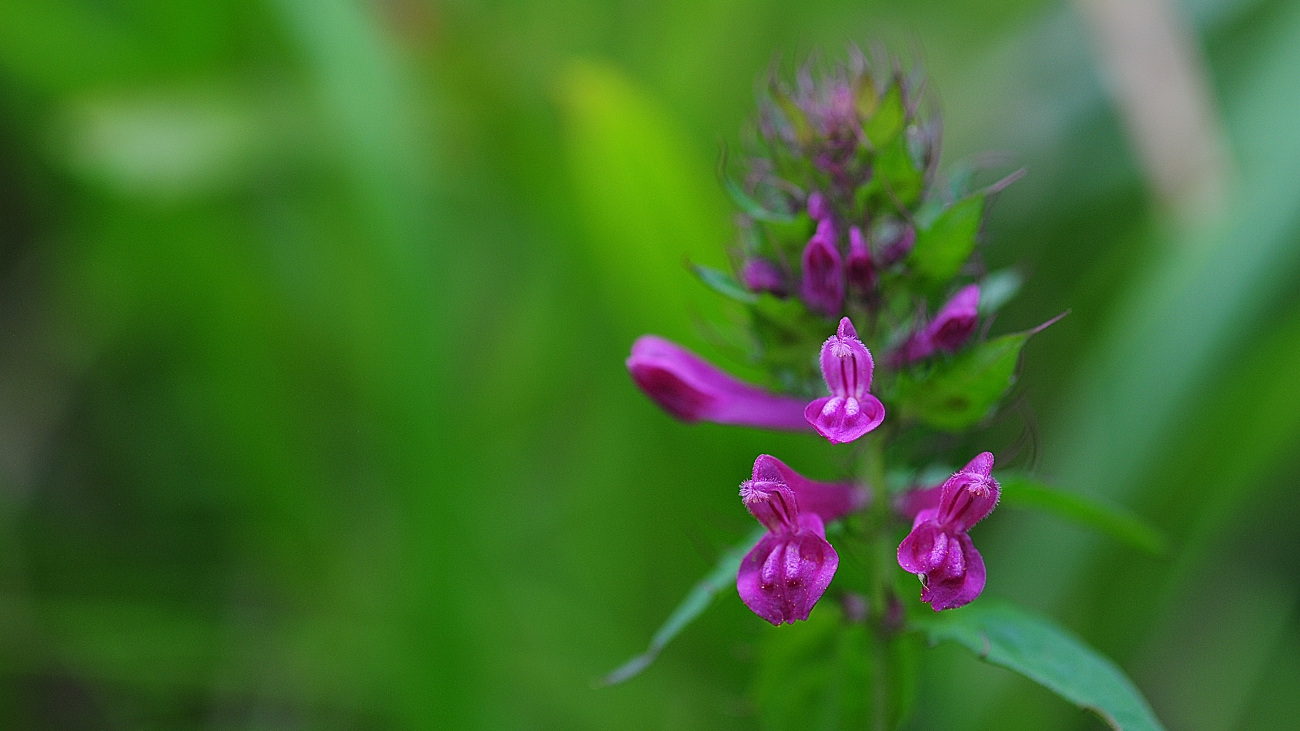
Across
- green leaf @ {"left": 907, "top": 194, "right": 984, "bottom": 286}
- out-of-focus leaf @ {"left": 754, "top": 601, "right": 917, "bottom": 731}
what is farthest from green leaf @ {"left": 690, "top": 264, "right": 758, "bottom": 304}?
out-of-focus leaf @ {"left": 754, "top": 601, "right": 917, "bottom": 731}

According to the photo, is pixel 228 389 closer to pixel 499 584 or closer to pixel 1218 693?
pixel 499 584

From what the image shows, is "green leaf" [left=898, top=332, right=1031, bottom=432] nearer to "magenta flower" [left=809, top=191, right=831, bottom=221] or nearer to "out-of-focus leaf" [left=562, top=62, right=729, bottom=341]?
"magenta flower" [left=809, top=191, right=831, bottom=221]

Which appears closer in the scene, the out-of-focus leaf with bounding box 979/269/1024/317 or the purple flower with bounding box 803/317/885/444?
the purple flower with bounding box 803/317/885/444

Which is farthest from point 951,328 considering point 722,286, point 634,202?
point 634,202

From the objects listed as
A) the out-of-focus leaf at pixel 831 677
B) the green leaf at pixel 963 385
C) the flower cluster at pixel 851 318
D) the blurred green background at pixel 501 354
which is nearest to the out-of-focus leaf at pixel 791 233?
the flower cluster at pixel 851 318

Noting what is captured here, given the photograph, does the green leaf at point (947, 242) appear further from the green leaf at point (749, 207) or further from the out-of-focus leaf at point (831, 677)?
the out-of-focus leaf at point (831, 677)
